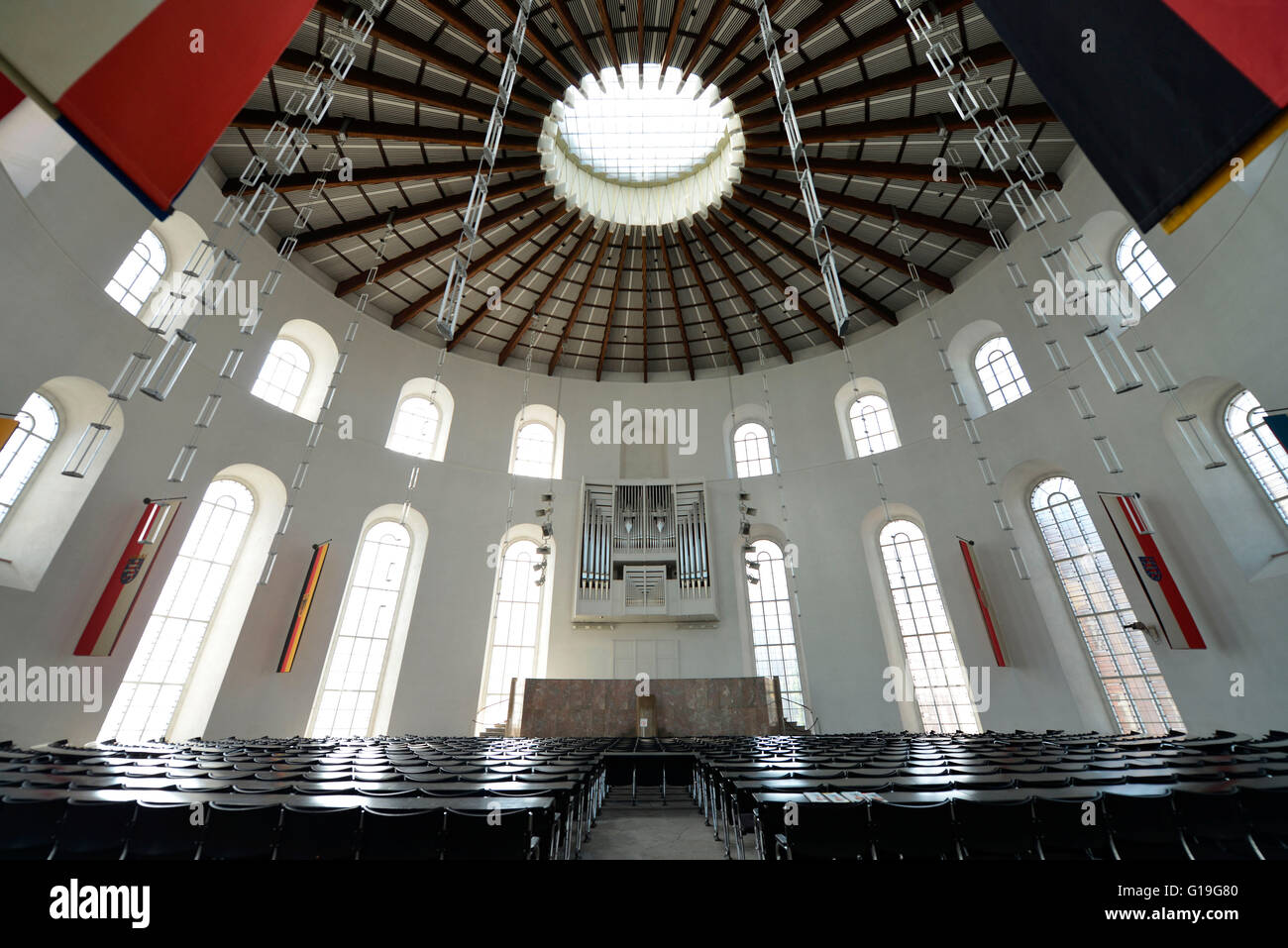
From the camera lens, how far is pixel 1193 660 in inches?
334

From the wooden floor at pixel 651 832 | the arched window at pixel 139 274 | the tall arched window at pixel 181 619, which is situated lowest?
the wooden floor at pixel 651 832

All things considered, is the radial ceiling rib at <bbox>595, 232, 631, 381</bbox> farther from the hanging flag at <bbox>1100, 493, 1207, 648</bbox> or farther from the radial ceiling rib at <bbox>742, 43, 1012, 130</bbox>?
the hanging flag at <bbox>1100, 493, 1207, 648</bbox>

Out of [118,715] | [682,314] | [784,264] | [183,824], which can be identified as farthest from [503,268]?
[183,824]

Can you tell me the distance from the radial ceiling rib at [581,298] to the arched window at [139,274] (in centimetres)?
874

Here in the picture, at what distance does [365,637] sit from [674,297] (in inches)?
469

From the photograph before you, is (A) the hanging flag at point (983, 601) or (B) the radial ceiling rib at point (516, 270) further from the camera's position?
(B) the radial ceiling rib at point (516, 270)

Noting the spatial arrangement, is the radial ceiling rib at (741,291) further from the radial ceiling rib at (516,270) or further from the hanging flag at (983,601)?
the hanging flag at (983,601)

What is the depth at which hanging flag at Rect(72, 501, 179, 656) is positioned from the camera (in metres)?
8.18

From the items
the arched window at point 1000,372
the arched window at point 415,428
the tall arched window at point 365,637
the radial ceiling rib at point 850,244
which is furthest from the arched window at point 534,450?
the arched window at point 1000,372

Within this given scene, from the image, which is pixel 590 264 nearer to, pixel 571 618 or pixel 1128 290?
pixel 571 618

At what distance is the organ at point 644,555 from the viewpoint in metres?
14.0

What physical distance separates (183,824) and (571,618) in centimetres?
1125

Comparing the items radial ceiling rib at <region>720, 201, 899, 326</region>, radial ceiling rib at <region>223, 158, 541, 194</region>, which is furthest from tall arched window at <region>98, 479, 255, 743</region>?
radial ceiling rib at <region>720, 201, 899, 326</region>
